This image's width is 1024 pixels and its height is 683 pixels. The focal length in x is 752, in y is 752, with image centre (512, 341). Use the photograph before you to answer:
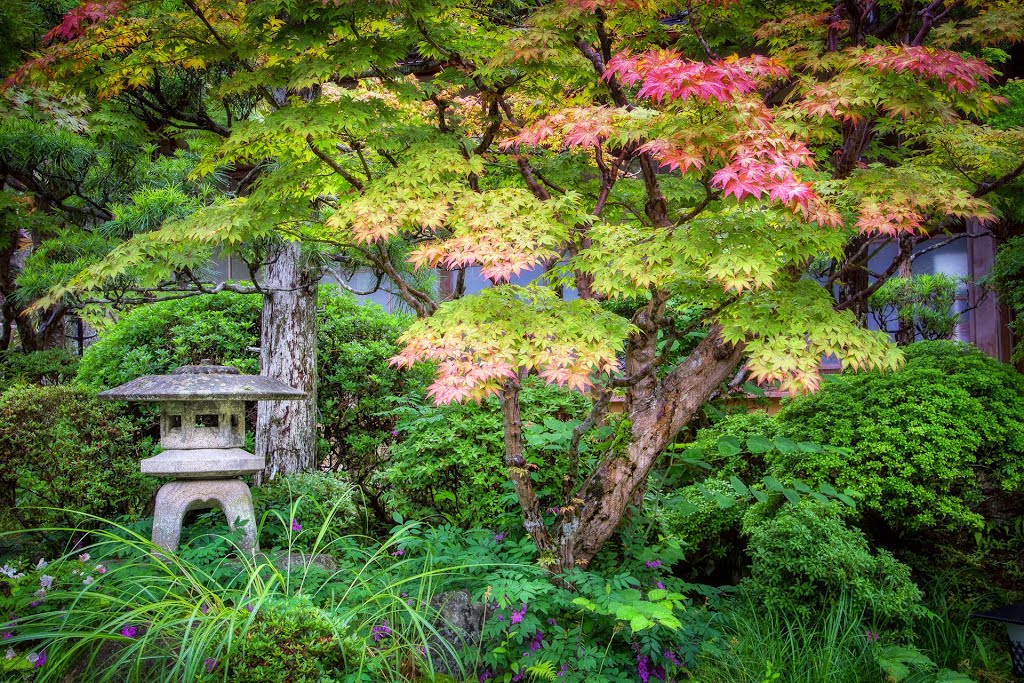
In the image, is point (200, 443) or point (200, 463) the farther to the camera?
point (200, 443)

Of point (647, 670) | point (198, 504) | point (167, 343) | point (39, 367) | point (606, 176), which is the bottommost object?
point (647, 670)

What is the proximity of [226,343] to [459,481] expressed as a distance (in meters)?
2.65

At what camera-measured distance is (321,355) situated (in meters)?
6.30

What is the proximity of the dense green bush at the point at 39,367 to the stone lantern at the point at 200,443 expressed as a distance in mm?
3589

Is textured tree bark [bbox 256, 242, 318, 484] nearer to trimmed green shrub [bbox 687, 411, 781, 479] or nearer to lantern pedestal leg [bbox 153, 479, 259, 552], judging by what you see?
lantern pedestal leg [bbox 153, 479, 259, 552]

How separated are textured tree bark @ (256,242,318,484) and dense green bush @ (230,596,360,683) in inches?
106

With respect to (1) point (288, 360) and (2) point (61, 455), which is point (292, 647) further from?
(1) point (288, 360)

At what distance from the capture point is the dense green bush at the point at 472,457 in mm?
4227

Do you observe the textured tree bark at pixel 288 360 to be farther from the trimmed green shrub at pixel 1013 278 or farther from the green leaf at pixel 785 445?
the trimmed green shrub at pixel 1013 278

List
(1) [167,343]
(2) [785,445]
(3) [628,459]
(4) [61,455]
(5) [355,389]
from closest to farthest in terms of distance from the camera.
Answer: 1. (3) [628,459]
2. (2) [785,445]
3. (4) [61,455]
4. (1) [167,343]
5. (5) [355,389]

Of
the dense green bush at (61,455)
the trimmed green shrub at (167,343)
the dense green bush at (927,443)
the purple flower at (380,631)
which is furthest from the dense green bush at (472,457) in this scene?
the trimmed green shrub at (167,343)

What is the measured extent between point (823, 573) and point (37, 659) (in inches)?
139

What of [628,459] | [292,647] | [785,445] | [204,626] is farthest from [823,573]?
[204,626]

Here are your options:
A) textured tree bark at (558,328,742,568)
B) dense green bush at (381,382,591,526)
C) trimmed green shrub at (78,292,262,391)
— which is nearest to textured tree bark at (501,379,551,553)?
textured tree bark at (558,328,742,568)
